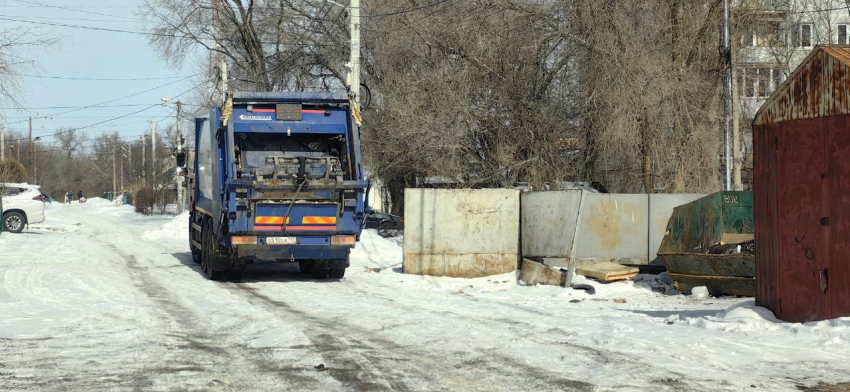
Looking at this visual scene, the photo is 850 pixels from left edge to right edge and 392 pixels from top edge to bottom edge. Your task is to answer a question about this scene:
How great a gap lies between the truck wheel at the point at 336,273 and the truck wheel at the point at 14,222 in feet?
64.2

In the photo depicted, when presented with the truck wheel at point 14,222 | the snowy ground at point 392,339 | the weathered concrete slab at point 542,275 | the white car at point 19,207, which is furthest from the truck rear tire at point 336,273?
the truck wheel at point 14,222

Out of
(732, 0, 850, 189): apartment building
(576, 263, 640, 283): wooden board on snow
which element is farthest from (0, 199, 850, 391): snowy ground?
(732, 0, 850, 189): apartment building

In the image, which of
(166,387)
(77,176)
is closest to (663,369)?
(166,387)

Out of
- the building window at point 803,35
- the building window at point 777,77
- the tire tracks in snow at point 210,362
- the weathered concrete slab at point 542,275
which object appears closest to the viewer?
the tire tracks in snow at point 210,362

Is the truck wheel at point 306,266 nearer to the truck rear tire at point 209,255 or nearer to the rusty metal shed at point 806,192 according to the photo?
→ the truck rear tire at point 209,255

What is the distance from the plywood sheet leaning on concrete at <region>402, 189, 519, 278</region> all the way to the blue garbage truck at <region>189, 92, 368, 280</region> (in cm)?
158

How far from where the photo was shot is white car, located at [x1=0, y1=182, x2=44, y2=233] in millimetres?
31656

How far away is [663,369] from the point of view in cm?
739

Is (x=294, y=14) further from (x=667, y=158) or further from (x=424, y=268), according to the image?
(x=424, y=268)

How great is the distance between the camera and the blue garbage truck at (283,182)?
14898 millimetres

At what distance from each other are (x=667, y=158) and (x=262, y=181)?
11.5m

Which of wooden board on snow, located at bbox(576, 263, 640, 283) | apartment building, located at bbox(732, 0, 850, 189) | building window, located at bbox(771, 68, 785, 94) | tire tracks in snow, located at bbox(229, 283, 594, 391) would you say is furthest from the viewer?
building window, located at bbox(771, 68, 785, 94)

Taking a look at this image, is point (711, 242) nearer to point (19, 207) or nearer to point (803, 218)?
point (803, 218)

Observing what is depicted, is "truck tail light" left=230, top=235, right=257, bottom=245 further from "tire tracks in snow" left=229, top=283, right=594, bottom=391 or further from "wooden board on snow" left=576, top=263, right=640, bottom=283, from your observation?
"tire tracks in snow" left=229, top=283, right=594, bottom=391
